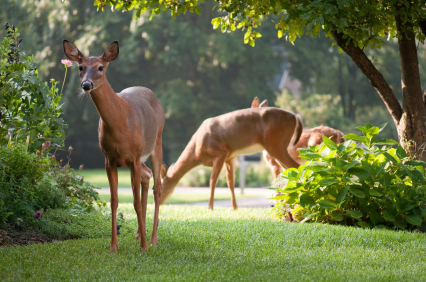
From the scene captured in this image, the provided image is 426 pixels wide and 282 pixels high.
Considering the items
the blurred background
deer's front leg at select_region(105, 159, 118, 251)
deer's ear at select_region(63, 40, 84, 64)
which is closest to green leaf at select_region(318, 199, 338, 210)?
deer's front leg at select_region(105, 159, 118, 251)

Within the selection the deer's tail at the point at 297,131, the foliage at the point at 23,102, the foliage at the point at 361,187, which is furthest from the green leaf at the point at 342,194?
the foliage at the point at 23,102

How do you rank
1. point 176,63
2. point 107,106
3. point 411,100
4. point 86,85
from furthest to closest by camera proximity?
point 176,63 < point 411,100 < point 107,106 < point 86,85

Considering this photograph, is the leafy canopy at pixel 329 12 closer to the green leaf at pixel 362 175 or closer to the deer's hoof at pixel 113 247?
the green leaf at pixel 362 175

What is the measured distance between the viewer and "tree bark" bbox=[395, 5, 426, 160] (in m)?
6.81

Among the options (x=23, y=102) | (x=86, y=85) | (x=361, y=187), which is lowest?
(x=361, y=187)

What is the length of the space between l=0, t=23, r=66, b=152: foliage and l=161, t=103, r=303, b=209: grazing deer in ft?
10.4

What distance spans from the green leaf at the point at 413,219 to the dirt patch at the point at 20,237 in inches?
171

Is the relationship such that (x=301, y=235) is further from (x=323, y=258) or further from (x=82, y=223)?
(x=82, y=223)

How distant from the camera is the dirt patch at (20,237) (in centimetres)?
494

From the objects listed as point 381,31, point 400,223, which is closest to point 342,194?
point 400,223

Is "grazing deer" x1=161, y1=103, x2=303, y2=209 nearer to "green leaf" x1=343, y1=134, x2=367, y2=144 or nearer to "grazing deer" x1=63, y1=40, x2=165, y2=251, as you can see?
"green leaf" x1=343, y1=134, x2=367, y2=144

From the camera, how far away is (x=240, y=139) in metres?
9.01

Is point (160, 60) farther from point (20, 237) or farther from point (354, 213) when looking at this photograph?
point (20, 237)

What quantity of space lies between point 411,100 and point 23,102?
5.38 meters
